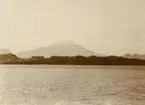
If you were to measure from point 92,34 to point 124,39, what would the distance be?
Answer: 198 millimetres

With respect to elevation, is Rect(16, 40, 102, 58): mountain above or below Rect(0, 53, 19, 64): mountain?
above

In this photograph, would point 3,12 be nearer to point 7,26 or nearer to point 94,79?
point 7,26

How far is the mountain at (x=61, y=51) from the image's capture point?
1.80 m

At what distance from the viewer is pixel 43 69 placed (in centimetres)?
177

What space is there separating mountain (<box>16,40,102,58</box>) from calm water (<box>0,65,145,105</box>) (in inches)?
3.2

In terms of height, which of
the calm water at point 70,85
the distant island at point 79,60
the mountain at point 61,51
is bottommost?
the calm water at point 70,85

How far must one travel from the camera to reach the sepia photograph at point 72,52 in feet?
5.77

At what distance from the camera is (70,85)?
5.81ft

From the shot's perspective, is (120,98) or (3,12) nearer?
(120,98)

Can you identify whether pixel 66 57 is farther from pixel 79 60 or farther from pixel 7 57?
pixel 7 57

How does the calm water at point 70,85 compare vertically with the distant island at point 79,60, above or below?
below

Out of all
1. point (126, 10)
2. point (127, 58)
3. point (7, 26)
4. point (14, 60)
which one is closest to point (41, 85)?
point (14, 60)

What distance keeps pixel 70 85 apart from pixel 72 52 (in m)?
0.20

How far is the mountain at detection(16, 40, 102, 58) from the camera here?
1.80 meters
